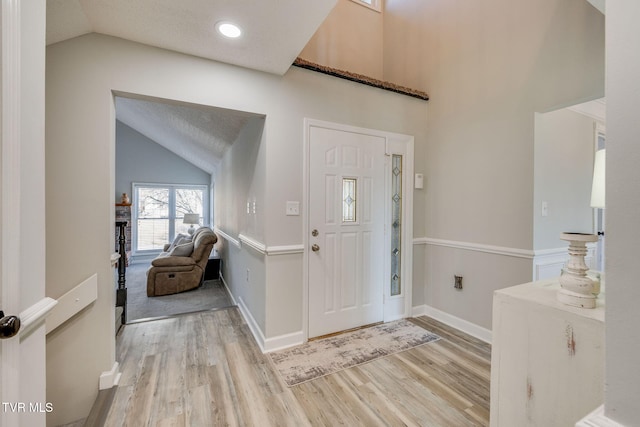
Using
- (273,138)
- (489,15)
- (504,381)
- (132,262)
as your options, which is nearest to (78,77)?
(273,138)

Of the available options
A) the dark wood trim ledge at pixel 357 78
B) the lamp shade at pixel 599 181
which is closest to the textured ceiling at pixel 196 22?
the dark wood trim ledge at pixel 357 78

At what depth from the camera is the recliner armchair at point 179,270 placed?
3.95m

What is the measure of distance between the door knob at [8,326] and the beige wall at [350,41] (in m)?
3.70

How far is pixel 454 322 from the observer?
274cm

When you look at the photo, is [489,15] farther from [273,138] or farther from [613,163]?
[613,163]

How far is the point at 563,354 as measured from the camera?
97 cm

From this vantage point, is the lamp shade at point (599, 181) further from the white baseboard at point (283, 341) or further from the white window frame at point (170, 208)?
the white window frame at point (170, 208)

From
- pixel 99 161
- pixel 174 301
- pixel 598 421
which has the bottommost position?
pixel 174 301

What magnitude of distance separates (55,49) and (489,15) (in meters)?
3.33

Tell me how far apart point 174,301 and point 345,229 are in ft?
8.88

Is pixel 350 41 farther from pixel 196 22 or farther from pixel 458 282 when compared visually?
pixel 458 282

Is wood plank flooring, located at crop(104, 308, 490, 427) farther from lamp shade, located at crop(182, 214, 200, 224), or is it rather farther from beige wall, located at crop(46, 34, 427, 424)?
lamp shade, located at crop(182, 214, 200, 224)

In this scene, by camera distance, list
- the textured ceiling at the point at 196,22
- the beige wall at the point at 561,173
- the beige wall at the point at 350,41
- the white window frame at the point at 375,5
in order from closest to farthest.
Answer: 1. the textured ceiling at the point at 196,22
2. the beige wall at the point at 561,173
3. the beige wall at the point at 350,41
4. the white window frame at the point at 375,5

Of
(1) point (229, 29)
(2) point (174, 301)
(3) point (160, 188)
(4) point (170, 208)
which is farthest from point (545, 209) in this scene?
(3) point (160, 188)
